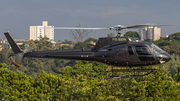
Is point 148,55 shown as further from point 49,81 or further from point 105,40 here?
point 49,81

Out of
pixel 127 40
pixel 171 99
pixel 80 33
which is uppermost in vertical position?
pixel 80 33

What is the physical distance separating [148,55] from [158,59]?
0.75 metres

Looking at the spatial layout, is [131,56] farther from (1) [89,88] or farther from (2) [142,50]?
(1) [89,88]

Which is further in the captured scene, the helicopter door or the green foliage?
the green foliage

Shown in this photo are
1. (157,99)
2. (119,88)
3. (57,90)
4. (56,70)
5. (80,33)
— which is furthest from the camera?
(56,70)

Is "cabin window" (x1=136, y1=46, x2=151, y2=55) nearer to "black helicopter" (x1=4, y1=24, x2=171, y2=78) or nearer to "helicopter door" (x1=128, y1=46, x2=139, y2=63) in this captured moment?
"black helicopter" (x1=4, y1=24, x2=171, y2=78)

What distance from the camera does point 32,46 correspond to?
1986cm

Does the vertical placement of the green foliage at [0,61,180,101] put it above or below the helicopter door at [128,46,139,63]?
below

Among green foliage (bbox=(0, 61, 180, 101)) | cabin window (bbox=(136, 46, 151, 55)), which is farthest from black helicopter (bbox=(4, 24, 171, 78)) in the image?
green foliage (bbox=(0, 61, 180, 101))

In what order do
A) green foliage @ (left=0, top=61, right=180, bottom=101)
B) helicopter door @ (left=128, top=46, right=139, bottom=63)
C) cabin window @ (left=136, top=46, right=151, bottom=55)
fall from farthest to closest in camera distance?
1. green foliage @ (left=0, top=61, right=180, bottom=101)
2. helicopter door @ (left=128, top=46, right=139, bottom=63)
3. cabin window @ (left=136, top=46, right=151, bottom=55)

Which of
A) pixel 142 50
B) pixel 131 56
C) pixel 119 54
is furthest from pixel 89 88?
pixel 142 50

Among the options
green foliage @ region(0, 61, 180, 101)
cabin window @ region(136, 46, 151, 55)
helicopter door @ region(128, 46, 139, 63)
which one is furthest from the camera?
green foliage @ region(0, 61, 180, 101)

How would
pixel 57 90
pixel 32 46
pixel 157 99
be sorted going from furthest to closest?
pixel 57 90
pixel 157 99
pixel 32 46

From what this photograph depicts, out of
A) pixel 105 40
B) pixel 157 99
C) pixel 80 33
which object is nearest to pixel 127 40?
pixel 105 40
